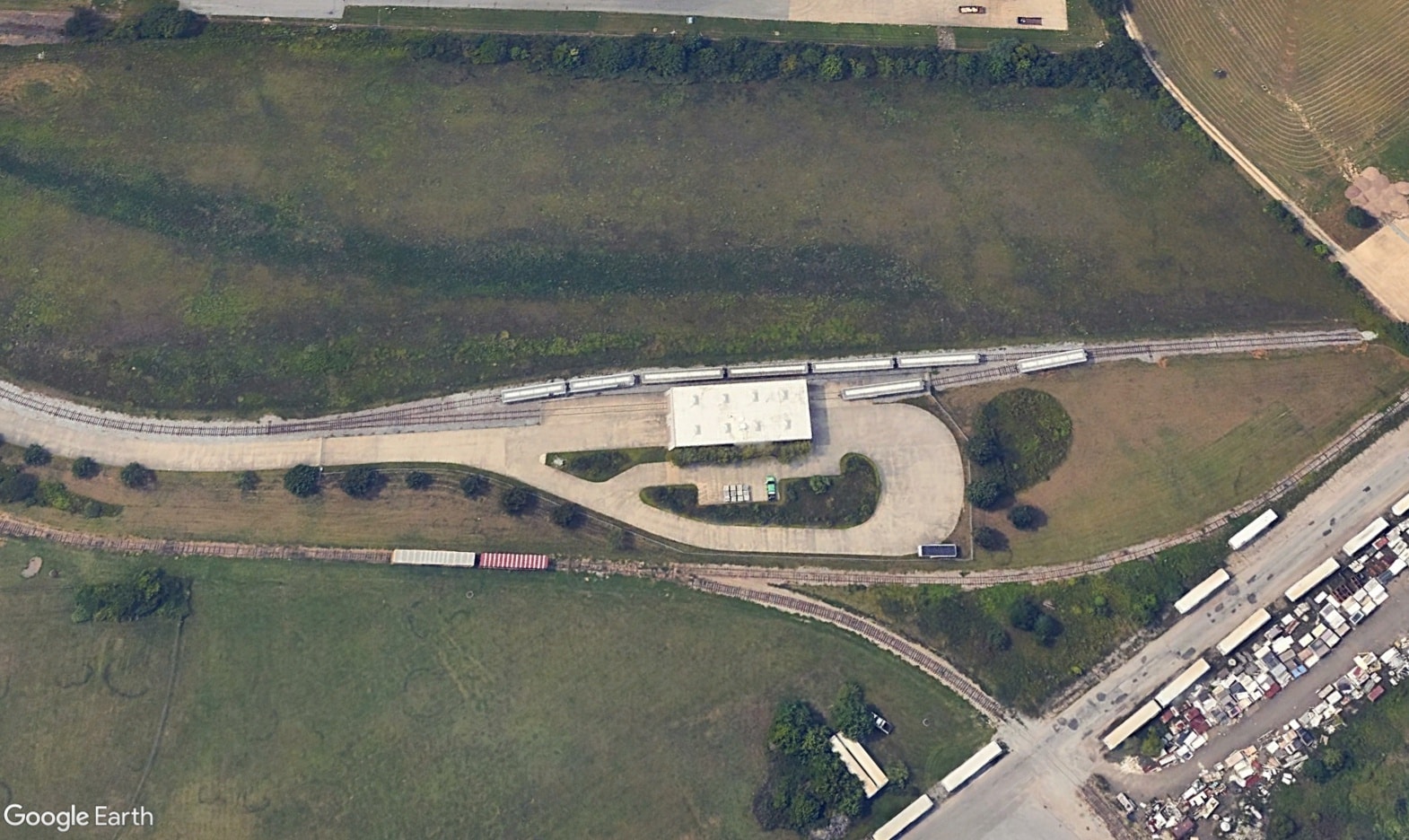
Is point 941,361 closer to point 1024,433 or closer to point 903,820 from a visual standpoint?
point 1024,433

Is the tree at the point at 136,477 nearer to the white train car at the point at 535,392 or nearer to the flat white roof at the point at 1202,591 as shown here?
the white train car at the point at 535,392

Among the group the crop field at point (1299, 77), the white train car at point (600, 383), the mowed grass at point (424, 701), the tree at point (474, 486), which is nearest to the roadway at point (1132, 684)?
the mowed grass at point (424, 701)

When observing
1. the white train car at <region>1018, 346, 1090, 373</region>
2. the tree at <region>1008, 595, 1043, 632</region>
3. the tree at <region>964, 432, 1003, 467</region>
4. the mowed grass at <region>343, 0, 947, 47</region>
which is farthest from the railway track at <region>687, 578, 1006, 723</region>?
the mowed grass at <region>343, 0, 947, 47</region>

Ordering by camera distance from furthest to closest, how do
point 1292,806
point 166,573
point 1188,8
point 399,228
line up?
1. point 1188,8
2. point 399,228
3. point 166,573
4. point 1292,806

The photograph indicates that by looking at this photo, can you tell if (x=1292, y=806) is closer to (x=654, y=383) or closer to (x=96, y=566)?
(x=654, y=383)

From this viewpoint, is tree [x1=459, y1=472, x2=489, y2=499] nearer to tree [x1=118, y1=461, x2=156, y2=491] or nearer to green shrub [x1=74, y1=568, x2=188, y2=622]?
green shrub [x1=74, y1=568, x2=188, y2=622]

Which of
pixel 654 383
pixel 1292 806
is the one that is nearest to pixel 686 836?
pixel 654 383
